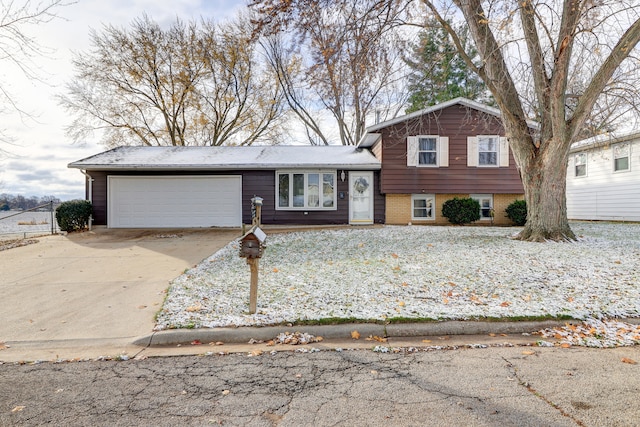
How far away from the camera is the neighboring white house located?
14.3 meters

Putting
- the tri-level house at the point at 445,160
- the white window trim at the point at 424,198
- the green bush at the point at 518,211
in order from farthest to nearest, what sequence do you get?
1. the white window trim at the point at 424,198
2. the tri-level house at the point at 445,160
3. the green bush at the point at 518,211

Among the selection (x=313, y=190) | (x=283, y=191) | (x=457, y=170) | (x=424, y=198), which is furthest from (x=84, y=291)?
(x=457, y=170)

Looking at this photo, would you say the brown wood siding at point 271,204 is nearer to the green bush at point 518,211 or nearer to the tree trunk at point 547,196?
the green bush at point 518,211

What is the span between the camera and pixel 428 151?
47.4 feet

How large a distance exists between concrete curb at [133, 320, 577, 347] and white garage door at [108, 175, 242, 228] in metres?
10.7

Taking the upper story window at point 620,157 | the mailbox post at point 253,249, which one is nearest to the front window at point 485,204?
the upper story window at point 620,157

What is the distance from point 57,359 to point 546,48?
10.3 metres

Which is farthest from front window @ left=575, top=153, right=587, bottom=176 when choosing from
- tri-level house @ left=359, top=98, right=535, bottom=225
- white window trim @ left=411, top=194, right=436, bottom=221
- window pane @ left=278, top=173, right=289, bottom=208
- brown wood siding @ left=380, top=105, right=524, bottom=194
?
window pane @ left=278, top=173, right=289, bottom=208

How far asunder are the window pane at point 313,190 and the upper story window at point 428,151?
3.71 m

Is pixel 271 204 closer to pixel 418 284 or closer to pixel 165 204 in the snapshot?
pixel 165 204

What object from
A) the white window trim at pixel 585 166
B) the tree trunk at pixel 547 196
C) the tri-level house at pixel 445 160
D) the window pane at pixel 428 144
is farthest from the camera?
the white window trim at pixel 585 166

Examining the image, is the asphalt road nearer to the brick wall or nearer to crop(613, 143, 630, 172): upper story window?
the brick wall

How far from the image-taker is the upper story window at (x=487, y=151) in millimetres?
14406

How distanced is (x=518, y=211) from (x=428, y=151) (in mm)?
4200
